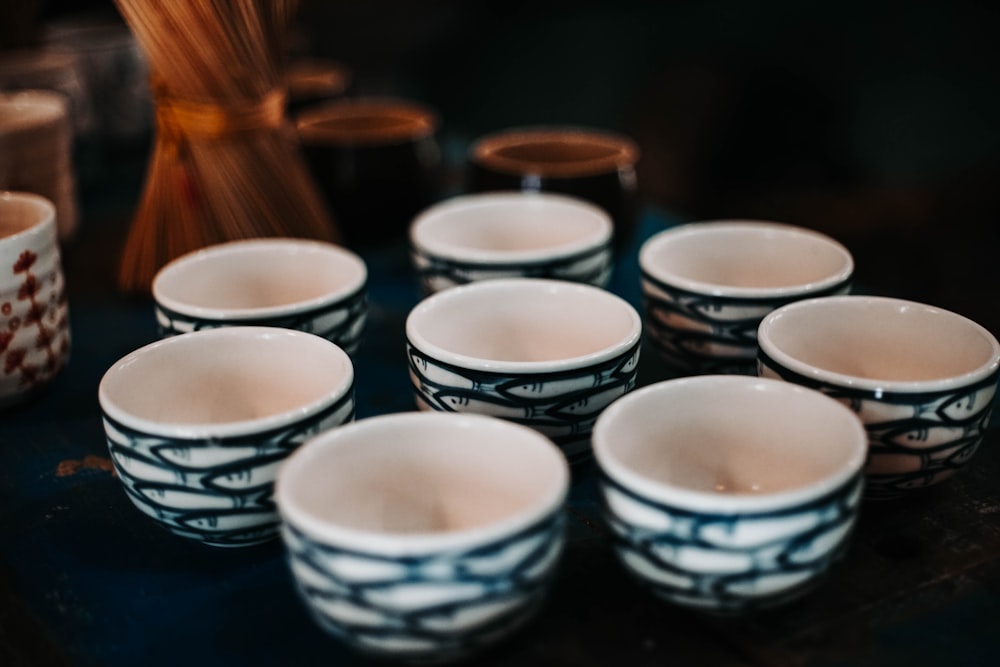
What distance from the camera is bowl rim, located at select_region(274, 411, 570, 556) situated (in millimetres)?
451

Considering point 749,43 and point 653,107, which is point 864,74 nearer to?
point 749,43

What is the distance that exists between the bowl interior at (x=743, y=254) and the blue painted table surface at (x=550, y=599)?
0.21 metres

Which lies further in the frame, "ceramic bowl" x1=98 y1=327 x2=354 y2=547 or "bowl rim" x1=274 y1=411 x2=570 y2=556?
"ceramic bowl" x1=98 y1=327 x2=354 y2=547

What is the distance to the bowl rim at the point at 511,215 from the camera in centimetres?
82

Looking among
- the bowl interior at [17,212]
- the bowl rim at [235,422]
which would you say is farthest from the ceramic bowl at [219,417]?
the bowl interior at [17,212]

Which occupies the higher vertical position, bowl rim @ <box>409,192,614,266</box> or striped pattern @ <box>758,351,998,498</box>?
bowl rim @ <box>409,192,614,266</box>

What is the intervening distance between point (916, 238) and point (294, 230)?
130cm

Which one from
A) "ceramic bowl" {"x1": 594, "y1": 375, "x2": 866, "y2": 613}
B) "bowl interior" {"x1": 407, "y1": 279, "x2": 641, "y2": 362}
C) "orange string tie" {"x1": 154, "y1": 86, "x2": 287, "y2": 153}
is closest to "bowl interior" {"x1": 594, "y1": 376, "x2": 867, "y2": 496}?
"ceramic bowl" {"x1": 594, "y1": 375, "x2": 866, "y2": 613}

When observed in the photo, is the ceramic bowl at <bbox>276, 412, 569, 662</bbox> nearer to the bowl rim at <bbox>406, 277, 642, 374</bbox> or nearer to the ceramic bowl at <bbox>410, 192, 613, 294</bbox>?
the bowl rim at <bbox>406, 277, 642, 374</bbox>

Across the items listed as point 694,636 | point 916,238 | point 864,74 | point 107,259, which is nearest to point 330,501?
point 694,636

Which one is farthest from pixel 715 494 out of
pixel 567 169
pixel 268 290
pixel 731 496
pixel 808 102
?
pixel 808 102

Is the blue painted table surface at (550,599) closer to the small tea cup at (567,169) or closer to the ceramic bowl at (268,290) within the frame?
the ceramic bowl at (268,290)

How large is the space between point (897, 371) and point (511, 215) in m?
0.40

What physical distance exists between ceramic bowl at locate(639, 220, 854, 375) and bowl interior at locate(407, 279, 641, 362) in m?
0.06
